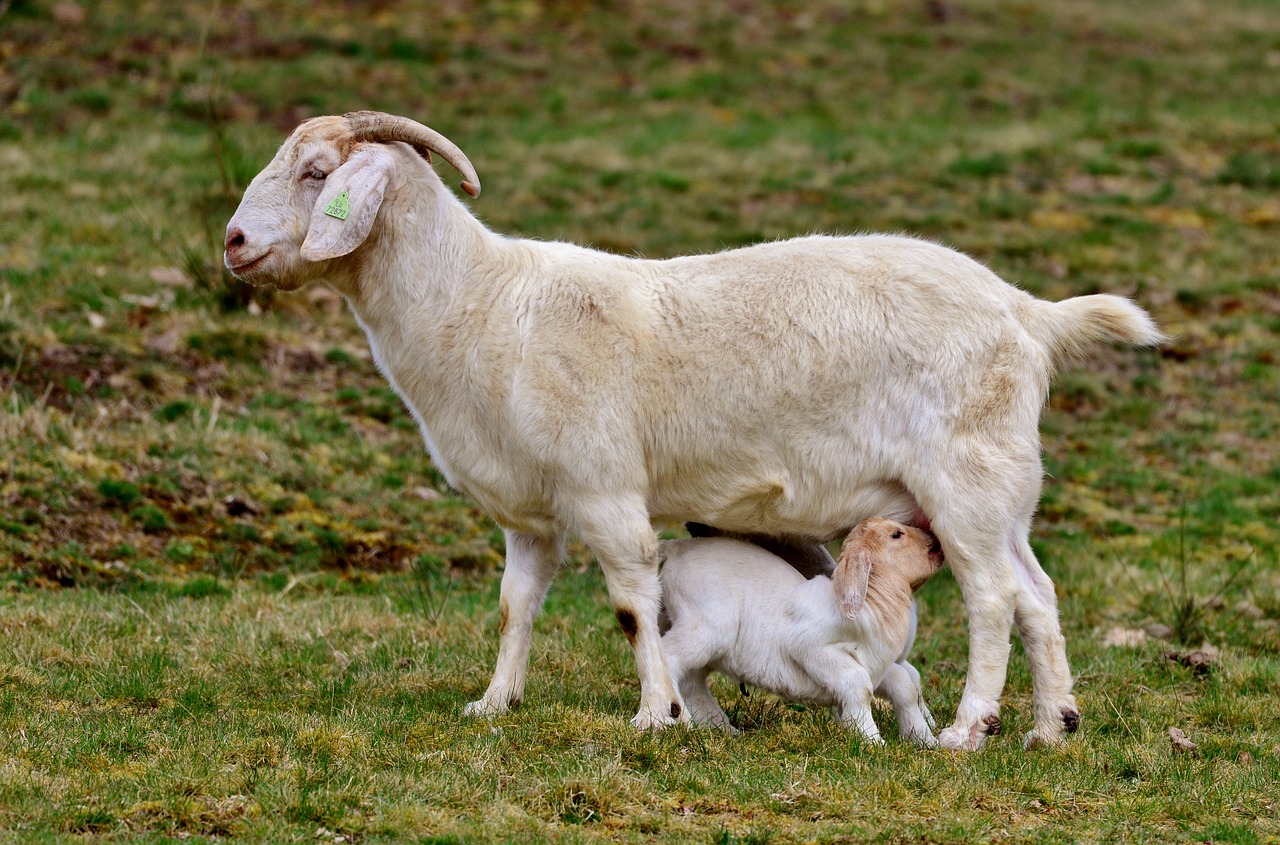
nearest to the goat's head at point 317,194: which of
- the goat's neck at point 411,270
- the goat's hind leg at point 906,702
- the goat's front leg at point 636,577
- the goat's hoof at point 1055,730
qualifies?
the goat's neck at point 411,270

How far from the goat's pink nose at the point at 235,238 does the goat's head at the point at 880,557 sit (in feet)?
9.28

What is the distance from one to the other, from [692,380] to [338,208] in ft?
5.38

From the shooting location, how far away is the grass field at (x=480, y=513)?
5.54 metres

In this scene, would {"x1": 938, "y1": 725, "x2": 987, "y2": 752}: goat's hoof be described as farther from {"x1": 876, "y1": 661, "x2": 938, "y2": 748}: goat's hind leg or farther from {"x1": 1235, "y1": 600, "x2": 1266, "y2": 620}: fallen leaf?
{"x1": 1235, "y1": 600, "x2": 1266, "y2": 620}: fallen leaf

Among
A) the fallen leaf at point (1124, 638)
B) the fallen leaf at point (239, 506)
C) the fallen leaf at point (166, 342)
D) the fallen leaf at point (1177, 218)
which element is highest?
the fallen leaf at point (1177, 218)

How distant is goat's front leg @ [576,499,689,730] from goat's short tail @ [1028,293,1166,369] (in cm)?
199

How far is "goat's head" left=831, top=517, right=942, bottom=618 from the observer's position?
6191 millimetres

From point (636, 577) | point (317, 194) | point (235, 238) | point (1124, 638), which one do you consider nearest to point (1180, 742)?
point (1124, 638)

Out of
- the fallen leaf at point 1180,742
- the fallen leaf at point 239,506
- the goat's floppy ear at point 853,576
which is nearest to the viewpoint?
the goat's floppy ear at point 853,576

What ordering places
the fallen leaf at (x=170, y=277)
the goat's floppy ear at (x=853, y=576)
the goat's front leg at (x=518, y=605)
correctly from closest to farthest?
the goat's floppy ear at (x=853, y=576) → the goat's front leg at (x=518, y=605) → the fallen leaf at (x=170, y=277)

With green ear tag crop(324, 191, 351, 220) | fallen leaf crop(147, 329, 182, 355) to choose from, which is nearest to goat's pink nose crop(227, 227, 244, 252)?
green ear tag crop(324, 191, 351, 220)

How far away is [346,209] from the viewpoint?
6215 millimetres

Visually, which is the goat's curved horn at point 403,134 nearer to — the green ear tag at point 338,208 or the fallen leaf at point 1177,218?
the green ear tag at point 338,208

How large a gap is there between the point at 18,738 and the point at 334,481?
4.52 meters
